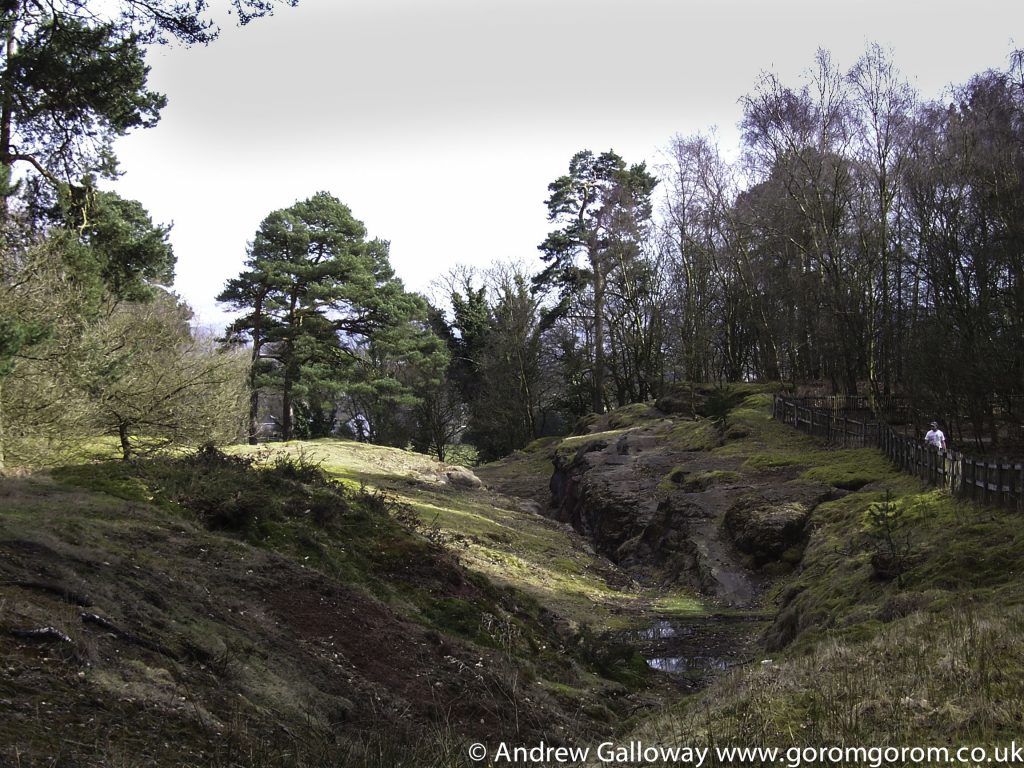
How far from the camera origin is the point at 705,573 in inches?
639

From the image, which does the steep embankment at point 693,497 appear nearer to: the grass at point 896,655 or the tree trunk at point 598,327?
the grass at point 896,655

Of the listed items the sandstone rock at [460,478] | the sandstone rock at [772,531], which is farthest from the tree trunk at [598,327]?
the sandstone rock at [772,531]

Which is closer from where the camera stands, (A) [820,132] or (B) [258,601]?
(B) [258,601]

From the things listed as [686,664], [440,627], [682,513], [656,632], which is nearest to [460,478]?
[682,513]

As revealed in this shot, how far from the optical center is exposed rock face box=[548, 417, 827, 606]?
15820mm

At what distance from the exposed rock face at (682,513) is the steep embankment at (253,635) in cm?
465

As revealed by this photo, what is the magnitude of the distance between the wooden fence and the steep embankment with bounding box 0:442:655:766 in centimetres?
571

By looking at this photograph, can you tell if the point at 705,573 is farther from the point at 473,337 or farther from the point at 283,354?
the point at 473,337

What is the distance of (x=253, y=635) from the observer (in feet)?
20.9

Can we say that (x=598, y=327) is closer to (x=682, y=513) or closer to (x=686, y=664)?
(x=682, y=513)

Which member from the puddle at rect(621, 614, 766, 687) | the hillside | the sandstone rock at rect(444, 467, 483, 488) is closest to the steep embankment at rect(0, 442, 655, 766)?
the hillside

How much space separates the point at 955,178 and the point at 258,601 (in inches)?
874

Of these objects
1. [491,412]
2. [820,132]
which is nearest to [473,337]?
[491,412]

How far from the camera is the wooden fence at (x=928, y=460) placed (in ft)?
34.3
